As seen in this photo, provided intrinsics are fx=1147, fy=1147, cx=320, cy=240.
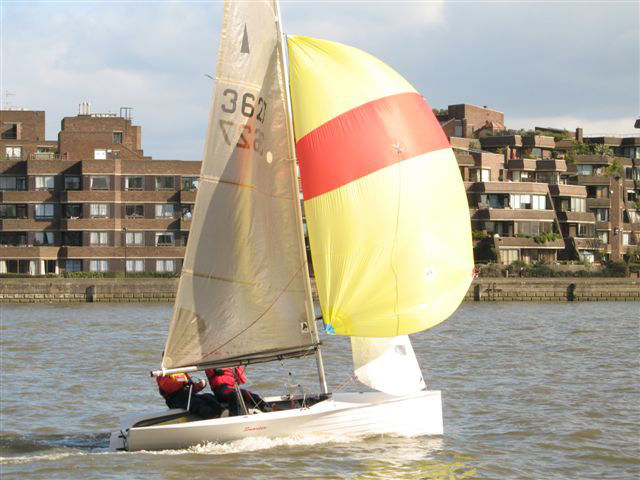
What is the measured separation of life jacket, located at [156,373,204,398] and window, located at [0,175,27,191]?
65542mm

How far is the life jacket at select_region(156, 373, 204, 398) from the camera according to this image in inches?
680

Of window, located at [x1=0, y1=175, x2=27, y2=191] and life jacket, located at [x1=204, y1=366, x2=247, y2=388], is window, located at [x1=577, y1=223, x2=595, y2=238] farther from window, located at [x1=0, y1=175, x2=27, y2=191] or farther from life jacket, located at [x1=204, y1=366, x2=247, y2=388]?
life jacket, located at [x1=204, y1=366, x2=247, y2=388]

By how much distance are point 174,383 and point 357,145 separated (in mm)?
4532

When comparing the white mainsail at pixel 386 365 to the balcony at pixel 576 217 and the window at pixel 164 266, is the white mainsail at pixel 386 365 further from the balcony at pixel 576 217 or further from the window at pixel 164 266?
the balcony at pixel 576 217

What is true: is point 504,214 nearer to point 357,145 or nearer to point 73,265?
point 73,265

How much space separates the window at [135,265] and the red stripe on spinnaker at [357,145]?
198 ft

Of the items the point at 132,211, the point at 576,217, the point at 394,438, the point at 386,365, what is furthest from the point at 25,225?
the point at 394,438

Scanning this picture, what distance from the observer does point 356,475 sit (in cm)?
1650

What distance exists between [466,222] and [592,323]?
32311mm

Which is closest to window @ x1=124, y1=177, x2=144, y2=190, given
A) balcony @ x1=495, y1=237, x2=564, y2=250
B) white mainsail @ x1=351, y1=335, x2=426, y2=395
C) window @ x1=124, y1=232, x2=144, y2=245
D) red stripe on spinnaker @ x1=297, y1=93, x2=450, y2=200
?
window @ x1=124, y1=232, x2=144, y2=245

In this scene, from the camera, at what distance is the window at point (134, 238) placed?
254 feet

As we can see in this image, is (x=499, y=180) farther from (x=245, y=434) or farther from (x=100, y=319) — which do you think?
(x=245, y=434)

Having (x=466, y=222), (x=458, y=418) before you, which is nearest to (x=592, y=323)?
(x=458, y=418)

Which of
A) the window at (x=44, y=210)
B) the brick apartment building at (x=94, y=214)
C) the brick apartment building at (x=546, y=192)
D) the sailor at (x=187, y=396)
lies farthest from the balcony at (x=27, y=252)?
the sailor at (x=187, y=396)
